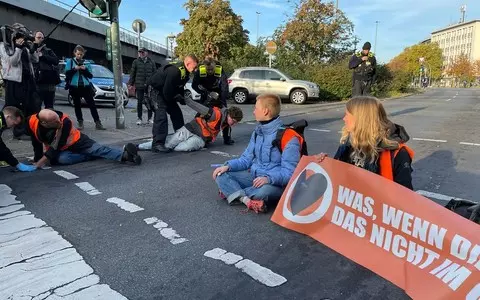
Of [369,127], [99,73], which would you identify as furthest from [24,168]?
[99,73]

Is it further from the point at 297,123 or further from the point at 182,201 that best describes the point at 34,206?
the point at 297,123

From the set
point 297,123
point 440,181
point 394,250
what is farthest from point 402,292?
point 440,181

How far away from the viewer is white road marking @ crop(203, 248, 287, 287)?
9.65 feet

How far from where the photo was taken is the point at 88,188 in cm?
521

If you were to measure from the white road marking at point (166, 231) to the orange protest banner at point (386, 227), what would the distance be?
3.05 ft

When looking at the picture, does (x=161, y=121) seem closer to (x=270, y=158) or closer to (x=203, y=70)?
(x=203, y=70)

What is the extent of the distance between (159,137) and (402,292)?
5612 mm

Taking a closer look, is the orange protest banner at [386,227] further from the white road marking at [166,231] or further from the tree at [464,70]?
the tree at [464,70]

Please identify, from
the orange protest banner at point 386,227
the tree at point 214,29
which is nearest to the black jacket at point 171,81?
the orange protest banner at point 386,227

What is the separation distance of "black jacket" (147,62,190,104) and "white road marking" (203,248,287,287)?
179 inches

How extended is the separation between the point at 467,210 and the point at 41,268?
122 inches

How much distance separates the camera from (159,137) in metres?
7.68

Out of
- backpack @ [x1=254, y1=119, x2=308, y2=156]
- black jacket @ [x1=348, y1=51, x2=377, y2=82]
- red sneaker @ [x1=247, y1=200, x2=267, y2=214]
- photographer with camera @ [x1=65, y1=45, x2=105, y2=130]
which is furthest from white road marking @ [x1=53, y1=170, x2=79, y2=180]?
black jacket @ [x1=348, y1=51, x2=377, y2=82]

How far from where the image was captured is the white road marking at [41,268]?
2754 mm
